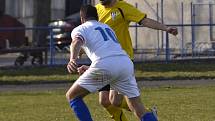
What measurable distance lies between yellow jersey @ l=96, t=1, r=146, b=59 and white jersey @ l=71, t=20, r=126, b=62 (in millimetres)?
1063

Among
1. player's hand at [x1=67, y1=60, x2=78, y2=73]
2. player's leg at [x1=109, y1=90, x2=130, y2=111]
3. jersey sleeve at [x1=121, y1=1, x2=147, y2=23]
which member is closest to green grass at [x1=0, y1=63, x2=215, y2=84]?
player's leg at [x1=109, y1=90, x2=130, y2=111]

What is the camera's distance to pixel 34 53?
81.5ft

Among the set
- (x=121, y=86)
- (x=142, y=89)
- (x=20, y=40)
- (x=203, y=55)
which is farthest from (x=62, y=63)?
(x=121, y=86)

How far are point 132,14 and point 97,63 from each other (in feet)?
4.40

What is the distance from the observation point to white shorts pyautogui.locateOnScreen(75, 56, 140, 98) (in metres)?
8.69

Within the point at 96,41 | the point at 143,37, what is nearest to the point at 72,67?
the point at 96,41

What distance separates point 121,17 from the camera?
9.89 meters

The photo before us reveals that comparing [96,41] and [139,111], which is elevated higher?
[96,41]

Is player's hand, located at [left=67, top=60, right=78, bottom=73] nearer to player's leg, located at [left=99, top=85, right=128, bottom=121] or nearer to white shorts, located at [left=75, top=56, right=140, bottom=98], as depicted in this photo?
white shorts, located at [left=75, top=56, right=140, bottom=98]

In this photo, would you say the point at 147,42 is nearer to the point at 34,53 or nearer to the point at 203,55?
the point at 203,55

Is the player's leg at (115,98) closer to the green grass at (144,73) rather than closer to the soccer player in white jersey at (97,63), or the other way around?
the soccer player in white jersey at (97,63)

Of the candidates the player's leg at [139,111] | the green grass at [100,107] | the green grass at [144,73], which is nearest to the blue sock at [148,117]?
the player's leg at [139,111]

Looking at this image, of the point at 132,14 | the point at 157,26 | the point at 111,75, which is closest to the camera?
the point at 111,75

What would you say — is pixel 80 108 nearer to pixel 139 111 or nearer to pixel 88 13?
pixel 139 111
